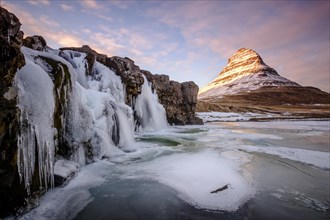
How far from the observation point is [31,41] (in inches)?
414

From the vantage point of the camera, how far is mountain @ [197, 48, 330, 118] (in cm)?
7328

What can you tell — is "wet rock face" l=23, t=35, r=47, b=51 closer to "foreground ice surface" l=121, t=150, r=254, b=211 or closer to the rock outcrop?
the rock outcrop

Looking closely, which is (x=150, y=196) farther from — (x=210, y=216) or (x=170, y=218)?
(x=210, y=216)

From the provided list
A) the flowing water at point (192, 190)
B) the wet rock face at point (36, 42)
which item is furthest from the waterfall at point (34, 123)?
the wet rock face at point (36, 42)

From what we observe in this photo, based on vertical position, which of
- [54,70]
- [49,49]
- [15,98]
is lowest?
[15,98]

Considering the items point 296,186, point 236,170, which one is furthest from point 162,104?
point 296,186

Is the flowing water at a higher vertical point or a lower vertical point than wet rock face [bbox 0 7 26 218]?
lower

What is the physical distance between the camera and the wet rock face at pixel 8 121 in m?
3.86

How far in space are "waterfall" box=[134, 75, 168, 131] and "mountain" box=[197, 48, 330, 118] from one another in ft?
99.6

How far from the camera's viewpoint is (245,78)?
15650 centimetres

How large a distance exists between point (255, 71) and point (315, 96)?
51.2 m

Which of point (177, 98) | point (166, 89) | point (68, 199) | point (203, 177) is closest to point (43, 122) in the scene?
point (68, 199)

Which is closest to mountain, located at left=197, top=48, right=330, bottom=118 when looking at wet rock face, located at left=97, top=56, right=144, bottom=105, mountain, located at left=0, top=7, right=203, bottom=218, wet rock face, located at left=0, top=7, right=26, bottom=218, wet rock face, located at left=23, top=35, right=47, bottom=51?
wet rock face, located at left=97, top=56, right=144, bottom=105

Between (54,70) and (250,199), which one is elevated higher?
(54,70)
